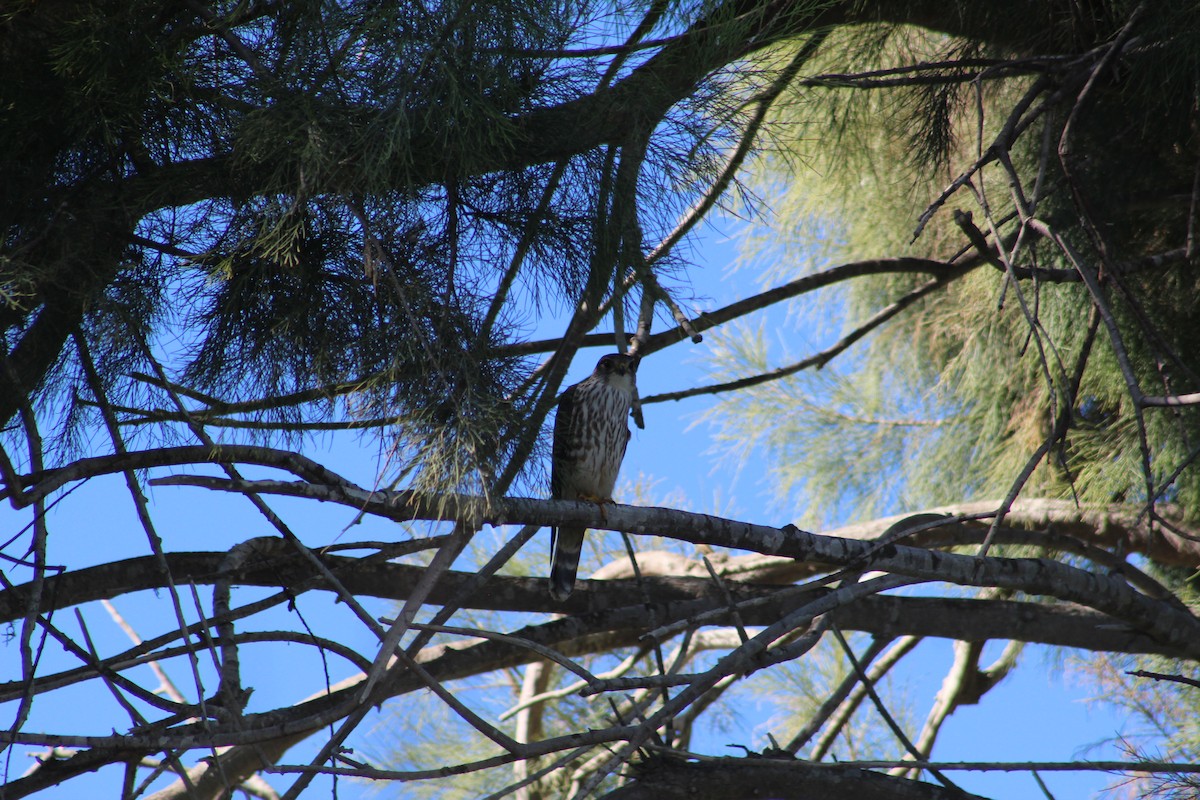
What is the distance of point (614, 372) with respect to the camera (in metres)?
3.40

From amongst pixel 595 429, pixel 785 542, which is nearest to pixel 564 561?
pixel 595 429

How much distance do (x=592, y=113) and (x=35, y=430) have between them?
1353 millimetres

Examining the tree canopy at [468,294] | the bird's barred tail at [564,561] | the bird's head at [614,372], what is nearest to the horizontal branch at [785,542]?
the tree canopy at [468,294]

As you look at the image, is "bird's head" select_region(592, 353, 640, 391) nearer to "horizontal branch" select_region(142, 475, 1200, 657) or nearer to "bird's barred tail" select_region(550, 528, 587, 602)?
"bird's barred tail" select_region(550, 528, 587, 602)

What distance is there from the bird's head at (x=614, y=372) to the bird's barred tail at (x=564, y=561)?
1.61 feet

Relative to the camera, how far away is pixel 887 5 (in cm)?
314

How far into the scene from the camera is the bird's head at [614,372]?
3.29m

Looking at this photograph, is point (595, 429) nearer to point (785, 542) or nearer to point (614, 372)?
point (614, 372)

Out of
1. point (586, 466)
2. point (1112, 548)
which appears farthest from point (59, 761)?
Answer: point (1112, 548)

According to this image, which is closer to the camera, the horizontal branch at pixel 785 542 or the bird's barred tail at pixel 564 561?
the horizontal branch at pixel 785 542

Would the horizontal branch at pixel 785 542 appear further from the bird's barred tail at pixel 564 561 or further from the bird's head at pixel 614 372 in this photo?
the bird's head at pixel 614 372

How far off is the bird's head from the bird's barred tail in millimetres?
490

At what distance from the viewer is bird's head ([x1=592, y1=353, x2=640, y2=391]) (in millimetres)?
3295

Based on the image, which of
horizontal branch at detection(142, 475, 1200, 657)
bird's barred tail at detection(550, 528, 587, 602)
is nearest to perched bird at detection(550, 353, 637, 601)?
bird's barred tail at detection(550, 528, 587, 602)
